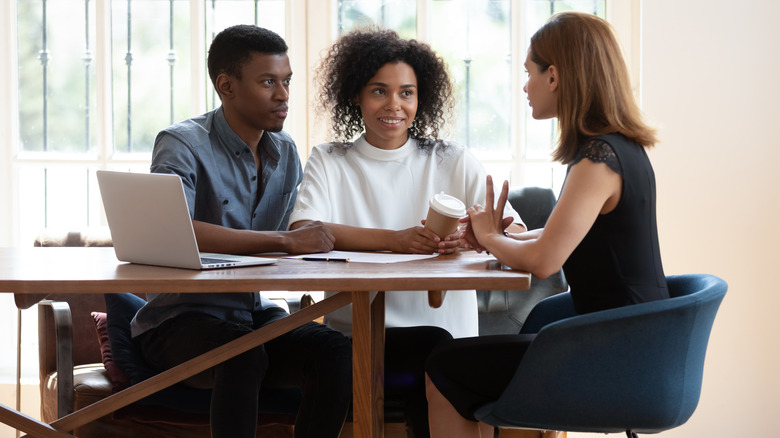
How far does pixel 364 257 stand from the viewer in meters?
1.81

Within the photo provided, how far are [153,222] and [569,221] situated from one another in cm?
82

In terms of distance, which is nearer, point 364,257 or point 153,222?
point 153,222

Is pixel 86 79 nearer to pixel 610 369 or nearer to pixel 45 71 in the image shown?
pixel 45 71

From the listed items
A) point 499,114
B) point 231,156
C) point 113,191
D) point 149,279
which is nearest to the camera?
point 149,279

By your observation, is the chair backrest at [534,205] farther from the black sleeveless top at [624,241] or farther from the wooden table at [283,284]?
the black sleeveless top at [624,241]

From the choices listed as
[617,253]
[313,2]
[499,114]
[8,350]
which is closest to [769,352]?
[499,114]

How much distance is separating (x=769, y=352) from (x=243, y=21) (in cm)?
270

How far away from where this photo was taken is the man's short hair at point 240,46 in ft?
7.41

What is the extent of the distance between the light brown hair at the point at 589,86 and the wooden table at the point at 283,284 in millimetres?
340

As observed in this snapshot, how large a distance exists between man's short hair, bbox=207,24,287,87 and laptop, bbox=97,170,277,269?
2.31ft

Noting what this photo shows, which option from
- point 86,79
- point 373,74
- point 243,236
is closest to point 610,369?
point 243,236

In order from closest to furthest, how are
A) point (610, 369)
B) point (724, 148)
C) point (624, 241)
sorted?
point (610, 369) < point (624, 241) < point (724, 148)

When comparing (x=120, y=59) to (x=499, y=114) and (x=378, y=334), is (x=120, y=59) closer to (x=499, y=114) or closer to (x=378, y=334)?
(x=499, y=114)

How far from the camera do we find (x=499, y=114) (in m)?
3.65
